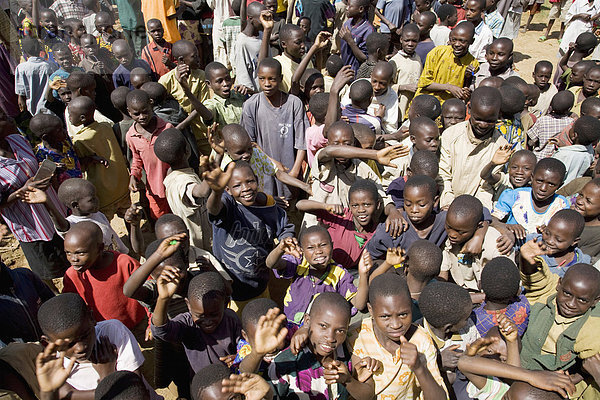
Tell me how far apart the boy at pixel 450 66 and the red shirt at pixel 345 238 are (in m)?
2.59

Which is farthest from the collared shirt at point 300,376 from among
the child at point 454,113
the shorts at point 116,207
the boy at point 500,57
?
the boy at point 500,57

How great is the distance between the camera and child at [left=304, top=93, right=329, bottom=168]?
396 centimetres

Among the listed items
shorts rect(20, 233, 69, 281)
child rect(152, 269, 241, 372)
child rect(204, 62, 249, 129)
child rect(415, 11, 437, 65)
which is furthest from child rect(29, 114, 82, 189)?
child rect(415, 11, 437, 65)

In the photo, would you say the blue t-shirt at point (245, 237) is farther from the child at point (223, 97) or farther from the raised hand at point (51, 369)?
the child at point (223, 97)

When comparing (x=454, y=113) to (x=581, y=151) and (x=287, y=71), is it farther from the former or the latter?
(x=287, y=71)

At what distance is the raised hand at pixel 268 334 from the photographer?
1.95 metres

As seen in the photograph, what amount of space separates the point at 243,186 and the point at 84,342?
129cm

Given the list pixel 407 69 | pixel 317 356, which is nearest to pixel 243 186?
pixel 317 356

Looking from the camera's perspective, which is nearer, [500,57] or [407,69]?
[500,57]

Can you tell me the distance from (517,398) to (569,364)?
2.14 ft

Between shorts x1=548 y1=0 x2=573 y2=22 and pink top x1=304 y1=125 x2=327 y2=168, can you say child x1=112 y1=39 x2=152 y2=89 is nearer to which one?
pink top x1=304 y1=125 x2=327 y2=168

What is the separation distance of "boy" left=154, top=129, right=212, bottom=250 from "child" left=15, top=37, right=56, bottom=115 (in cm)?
319

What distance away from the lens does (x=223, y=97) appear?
466cm

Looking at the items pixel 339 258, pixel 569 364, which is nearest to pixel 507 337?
pixel 569 364
